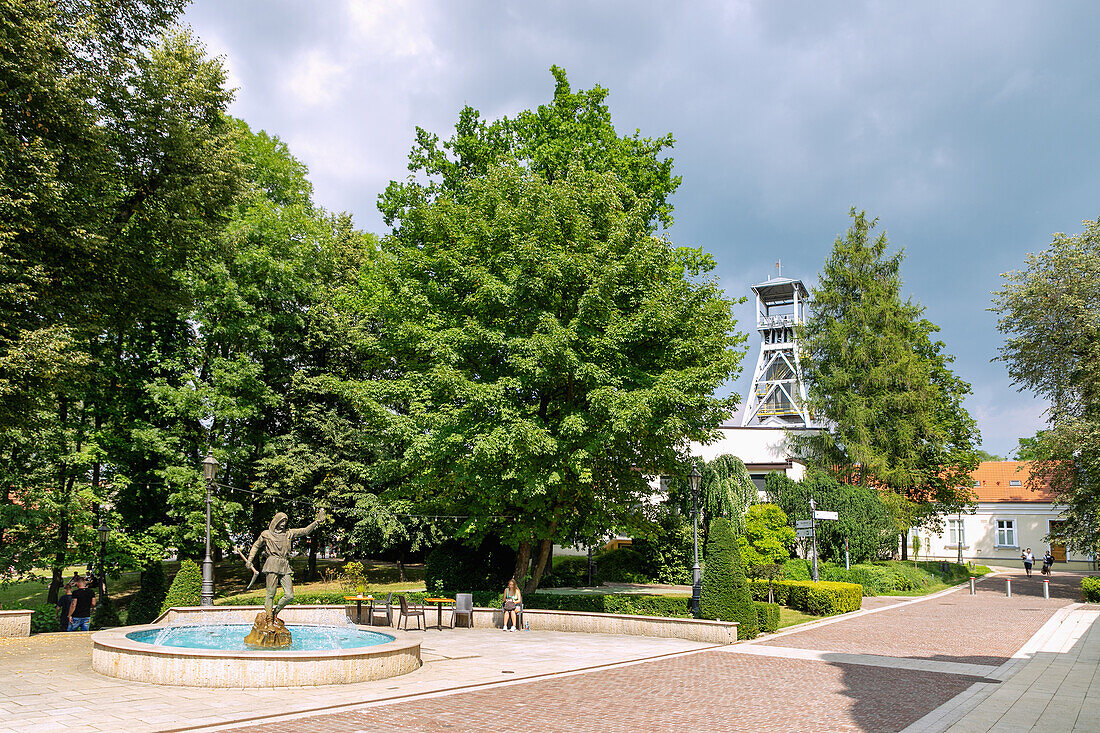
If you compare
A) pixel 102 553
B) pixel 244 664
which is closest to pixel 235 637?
pixel 244 664

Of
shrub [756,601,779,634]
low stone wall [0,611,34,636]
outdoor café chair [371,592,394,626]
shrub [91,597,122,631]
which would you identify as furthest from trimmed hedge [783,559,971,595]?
low stone wall [0,611,34,636]

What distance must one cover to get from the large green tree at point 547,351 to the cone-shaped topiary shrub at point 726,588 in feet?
10.9

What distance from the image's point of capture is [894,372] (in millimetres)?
41094

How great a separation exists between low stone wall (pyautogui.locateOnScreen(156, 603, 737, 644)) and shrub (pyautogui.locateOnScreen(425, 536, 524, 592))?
3536 millimetres

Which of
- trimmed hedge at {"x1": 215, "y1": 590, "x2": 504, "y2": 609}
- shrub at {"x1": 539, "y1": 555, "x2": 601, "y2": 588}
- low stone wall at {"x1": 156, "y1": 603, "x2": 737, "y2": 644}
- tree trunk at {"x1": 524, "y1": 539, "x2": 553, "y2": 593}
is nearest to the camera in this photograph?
low stone wall at {"x1": 156, "y1": 603, "x2": 737, "y2": 644}

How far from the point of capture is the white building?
60072 mm

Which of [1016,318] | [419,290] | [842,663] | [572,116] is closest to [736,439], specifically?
[1016,318]

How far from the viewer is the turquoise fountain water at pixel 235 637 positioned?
13.6 metres

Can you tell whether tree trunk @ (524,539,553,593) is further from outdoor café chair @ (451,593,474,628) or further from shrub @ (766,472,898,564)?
shrub @ (766,472,898,564)

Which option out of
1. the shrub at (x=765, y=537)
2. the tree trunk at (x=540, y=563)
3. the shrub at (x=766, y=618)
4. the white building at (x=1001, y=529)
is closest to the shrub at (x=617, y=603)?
the tree trunk at (x=540, y=563)

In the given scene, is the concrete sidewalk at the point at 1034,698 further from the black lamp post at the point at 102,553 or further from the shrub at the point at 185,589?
the black lamp post at the point at 102,553

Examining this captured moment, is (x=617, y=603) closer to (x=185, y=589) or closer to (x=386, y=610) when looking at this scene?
(x=386, y=610)

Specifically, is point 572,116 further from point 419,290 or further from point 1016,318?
point 1016,318

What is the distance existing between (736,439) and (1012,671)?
125ft
